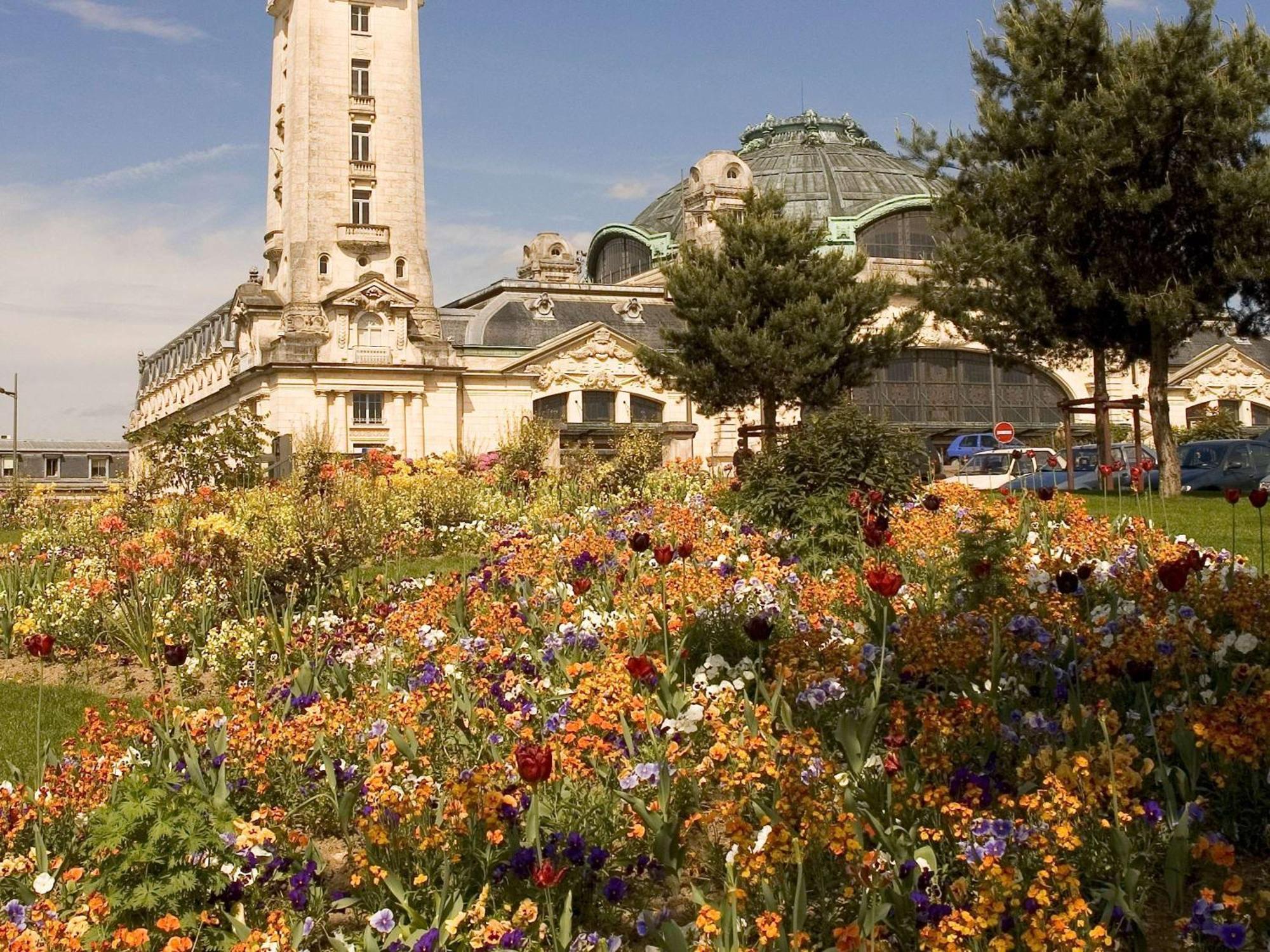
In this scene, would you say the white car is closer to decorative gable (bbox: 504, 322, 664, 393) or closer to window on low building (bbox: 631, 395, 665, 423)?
decorative gable (bbox: 504, 322, 664, 393)

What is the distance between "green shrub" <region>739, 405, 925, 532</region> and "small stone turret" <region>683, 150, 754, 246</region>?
4729cm

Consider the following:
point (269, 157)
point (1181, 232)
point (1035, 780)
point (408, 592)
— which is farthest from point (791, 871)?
point (269, 157)

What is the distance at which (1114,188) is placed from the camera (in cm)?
2222

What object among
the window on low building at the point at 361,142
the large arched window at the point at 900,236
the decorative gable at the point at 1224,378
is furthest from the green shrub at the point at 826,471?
the decorative gable at the point at 1224,378

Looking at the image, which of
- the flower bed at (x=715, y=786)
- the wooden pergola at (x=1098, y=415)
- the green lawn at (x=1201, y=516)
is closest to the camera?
the flower bed at (x=715, y=786)

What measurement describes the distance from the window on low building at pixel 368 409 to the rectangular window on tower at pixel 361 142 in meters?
9.10

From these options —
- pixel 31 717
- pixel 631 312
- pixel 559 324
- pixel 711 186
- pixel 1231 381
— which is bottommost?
pixel 31 717

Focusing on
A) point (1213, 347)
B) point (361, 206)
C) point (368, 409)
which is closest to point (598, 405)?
point (368, 409)

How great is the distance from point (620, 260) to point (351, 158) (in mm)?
23415

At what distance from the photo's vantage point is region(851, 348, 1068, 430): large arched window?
188 ft

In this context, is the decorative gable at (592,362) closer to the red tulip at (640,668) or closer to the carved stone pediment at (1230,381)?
the carved stone pediment at (1230,381)

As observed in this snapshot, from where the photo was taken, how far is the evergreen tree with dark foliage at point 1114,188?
21656 millimetres

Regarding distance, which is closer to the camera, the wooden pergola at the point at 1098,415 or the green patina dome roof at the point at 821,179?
the wooden pergola at the point at 1098,415

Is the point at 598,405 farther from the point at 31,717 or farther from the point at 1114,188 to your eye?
the point at 31,717
